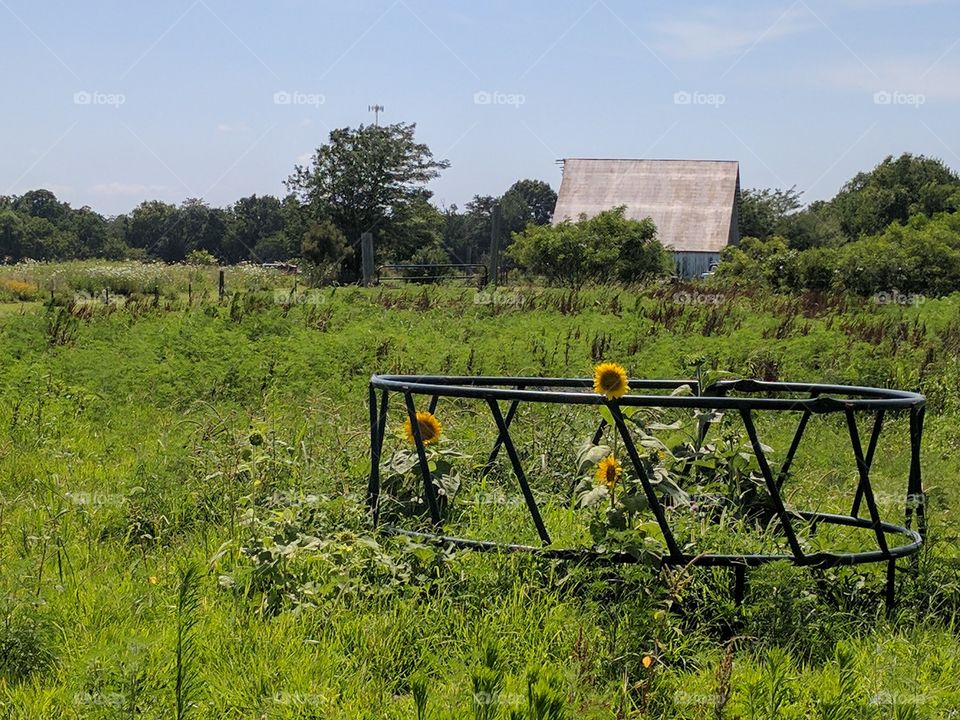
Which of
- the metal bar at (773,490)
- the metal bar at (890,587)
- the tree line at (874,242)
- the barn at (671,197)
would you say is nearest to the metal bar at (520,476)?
the metal bar at (773,490)

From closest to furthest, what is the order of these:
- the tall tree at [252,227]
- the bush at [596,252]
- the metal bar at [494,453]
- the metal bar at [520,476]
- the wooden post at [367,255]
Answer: the metal bar at [520,476] → the metal bar at [494,453] → the wooden post at [367,255] → the bush at [596,252] → the tall tree at [252,227]

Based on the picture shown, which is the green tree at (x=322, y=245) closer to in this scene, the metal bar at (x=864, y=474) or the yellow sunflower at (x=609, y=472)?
the yellow sunflower at (x=609, y=472)

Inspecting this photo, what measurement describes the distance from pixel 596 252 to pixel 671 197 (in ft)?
73.8

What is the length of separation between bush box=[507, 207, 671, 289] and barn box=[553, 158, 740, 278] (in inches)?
669

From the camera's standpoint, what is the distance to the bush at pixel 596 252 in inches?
1099

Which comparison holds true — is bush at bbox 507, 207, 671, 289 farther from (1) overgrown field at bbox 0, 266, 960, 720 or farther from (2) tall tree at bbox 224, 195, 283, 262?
(2) tall tree at bbox 224, 195, 283, 262

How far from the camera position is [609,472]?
14.6ft

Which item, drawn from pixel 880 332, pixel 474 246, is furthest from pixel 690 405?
pixel 474 246

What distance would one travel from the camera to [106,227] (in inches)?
3760

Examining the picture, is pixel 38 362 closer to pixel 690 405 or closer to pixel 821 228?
pixel 690 405

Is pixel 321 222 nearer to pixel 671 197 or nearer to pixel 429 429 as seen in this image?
pixel 671 197

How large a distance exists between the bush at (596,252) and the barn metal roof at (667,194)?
17742 mm

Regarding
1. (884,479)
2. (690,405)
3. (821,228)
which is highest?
(821,228)

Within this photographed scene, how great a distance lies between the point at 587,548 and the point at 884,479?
4.79 m
